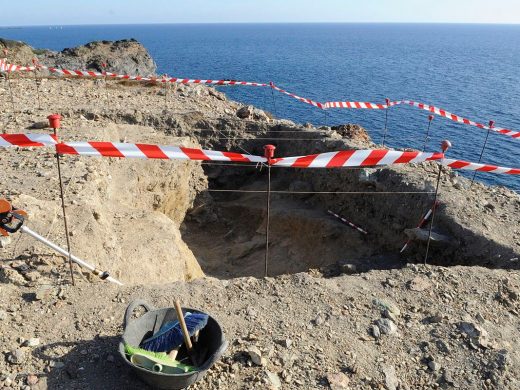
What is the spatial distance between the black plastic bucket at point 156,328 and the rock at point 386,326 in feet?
8.41

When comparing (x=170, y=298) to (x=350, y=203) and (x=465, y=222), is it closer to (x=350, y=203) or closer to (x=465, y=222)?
(x=465, y=222)

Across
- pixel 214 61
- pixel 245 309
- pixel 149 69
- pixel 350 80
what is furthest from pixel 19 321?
pixel 214 61

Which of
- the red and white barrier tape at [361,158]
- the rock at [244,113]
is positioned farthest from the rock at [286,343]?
the rock at [244,113]

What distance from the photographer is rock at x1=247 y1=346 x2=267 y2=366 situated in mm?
5422

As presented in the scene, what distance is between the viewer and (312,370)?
547cm

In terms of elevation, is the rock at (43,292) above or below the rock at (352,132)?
above

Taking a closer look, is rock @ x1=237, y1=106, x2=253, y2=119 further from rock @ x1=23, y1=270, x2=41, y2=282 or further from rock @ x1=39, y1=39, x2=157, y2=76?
rock @ x1=39, y1=39, x2=157, y2=76

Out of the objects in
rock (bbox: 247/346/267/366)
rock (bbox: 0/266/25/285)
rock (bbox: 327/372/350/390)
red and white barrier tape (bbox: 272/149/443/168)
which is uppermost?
red and white barrier tape (bbox: 272/149/443/168)

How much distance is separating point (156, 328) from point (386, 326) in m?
3.31

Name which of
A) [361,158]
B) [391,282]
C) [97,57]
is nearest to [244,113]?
[361,158]

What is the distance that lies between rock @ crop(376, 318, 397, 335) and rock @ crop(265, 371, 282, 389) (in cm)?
187

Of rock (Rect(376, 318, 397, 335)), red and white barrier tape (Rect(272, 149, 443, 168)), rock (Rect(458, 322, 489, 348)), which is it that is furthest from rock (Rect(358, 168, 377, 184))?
rock (Rect(376, 318, 397, 335))

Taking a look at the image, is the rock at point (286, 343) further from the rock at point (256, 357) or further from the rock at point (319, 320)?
the rock at point (319, 320)

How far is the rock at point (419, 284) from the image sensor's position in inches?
288
